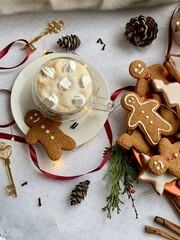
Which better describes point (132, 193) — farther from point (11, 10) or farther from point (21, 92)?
point (11, 10)

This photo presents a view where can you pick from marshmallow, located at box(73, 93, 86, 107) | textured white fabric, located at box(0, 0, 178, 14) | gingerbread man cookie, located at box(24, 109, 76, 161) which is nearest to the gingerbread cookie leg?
gingerbread man cookie, located at box(24, 109, 76, 161)

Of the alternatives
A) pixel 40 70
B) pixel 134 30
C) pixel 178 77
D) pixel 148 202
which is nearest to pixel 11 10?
pixel 40 70

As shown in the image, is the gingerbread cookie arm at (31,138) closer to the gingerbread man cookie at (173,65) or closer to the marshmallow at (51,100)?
the marshmallow at (51,100)

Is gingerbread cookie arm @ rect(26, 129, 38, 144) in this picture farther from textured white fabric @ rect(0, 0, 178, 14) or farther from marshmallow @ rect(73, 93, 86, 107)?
textured white fabric @ rect(0, 0, 178, 14)

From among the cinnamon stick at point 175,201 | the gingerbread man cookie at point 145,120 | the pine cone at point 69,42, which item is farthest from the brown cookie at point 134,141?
the pine cone at point 69,42

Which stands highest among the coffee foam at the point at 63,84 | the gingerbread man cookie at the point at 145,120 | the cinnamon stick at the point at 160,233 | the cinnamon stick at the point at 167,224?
the coffee foam at the point at 63,84

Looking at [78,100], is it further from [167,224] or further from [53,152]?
[167,224]
